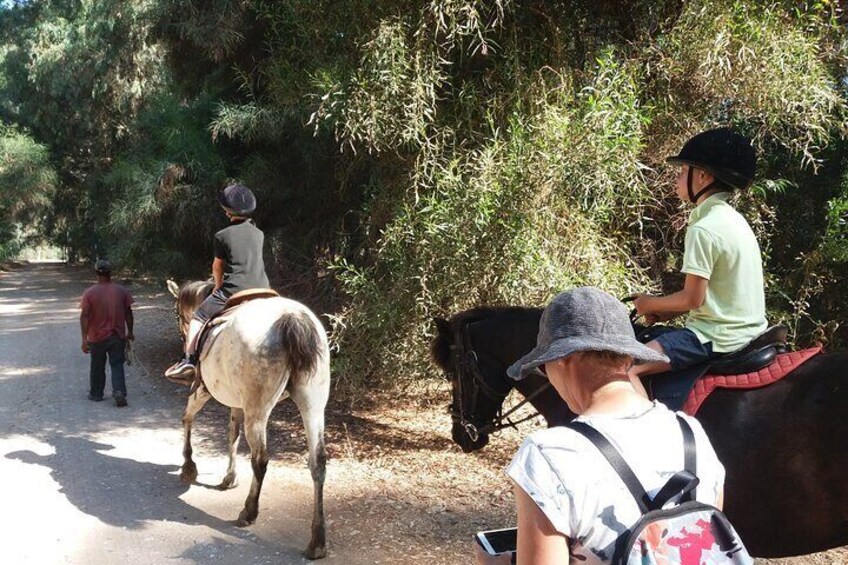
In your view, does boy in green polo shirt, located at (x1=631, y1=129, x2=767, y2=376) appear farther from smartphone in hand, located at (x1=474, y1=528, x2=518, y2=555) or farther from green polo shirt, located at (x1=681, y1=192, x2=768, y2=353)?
smartphone in hand, located at (x1=474, y1=528, x2=518, y2=555)

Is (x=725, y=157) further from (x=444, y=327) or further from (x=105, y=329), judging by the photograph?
(x=105, y=329)

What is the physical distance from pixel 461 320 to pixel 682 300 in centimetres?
168

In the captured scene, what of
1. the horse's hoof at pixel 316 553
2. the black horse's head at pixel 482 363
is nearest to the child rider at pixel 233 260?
the horse's hoof at pixel 316 553

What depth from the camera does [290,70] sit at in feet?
26.3

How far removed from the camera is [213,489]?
6840 mm

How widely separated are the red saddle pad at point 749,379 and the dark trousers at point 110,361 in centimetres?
880

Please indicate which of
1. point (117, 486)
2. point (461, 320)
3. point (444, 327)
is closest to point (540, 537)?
point (461, 320)

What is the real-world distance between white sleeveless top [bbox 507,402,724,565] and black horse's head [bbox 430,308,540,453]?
2.83 metres

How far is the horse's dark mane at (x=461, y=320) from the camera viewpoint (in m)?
4.69

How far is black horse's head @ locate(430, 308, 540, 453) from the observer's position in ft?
15.2

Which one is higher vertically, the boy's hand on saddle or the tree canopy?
the tree canopy

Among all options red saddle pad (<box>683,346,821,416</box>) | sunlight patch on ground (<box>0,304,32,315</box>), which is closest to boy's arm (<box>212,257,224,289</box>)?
red saddle pad (<box>683,346,821,416</box>)

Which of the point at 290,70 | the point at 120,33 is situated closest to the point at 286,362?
the point at 290,70

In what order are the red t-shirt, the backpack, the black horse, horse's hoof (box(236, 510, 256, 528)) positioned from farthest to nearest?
the red t-shirt < horse's hoof (box(236, 510, 256, 528)) < the black horse < the backpack
